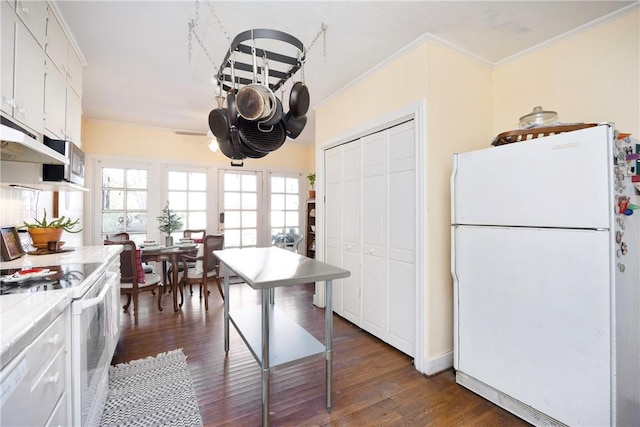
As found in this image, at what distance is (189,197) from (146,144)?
104 cm

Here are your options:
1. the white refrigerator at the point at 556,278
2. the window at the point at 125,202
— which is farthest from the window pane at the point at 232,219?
the white refrigerator at the point at 556,278

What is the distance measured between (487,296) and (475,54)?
1.96 metres

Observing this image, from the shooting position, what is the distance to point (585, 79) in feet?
6.77

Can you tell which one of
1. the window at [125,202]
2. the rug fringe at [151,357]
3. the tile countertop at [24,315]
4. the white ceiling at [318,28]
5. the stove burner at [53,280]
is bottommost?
the rug fringe at [151,357]

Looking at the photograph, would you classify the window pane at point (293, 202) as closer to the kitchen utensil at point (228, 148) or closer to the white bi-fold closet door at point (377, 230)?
the white bi-fold closet door at point (377, 230)

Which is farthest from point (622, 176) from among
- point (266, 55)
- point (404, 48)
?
point (266, 55)

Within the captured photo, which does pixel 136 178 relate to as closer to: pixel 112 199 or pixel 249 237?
pixel 112 199

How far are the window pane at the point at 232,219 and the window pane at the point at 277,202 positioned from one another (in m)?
0.69

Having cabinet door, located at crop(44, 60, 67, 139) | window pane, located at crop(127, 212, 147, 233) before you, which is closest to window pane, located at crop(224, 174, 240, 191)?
window pane, located at crop(127, 212, 147, 233)

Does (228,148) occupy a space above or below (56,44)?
below

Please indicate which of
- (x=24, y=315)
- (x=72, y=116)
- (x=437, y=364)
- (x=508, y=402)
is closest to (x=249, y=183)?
(x=72, y=116)

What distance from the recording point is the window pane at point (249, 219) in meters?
5.35

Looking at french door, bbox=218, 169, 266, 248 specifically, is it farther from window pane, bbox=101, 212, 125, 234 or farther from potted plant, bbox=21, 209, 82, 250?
potted plant, bbox=21, 209, 82, 250

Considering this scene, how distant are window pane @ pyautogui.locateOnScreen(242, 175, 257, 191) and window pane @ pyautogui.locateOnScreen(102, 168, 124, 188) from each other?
1871 millimetres
